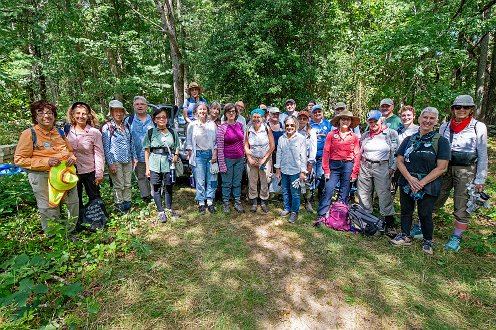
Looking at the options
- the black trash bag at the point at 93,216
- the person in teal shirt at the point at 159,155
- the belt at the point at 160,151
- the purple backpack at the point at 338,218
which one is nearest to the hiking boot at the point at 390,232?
the purple backpack at the point at 338,218

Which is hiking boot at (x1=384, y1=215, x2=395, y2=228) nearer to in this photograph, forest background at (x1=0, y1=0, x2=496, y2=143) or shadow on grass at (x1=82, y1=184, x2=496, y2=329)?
shadow on grass at (x1=82, y1=184, x2=496, y2=329)

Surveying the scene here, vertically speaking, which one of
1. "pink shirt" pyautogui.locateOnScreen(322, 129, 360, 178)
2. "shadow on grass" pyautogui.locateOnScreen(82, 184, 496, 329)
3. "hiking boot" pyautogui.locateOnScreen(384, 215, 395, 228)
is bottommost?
"shadow on grass" pyautogui.locateOnScreen(82, 184, 496, 329)

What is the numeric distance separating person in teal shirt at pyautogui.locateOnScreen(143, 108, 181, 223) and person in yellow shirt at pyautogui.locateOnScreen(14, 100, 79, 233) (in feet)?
3.64

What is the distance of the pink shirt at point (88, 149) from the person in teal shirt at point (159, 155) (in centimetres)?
69

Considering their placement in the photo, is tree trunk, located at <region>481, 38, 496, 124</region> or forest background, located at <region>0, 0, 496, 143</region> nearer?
forest background, located at <region>0, 0, 496, 143</region>

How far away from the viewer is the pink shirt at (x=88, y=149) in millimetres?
3852

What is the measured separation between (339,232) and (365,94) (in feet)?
29.5

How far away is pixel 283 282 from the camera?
3.08m

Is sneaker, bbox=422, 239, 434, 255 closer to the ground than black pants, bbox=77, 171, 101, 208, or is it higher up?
closer to the ground

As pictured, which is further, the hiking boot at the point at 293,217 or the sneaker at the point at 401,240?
the hiking boot at the point at 293,217

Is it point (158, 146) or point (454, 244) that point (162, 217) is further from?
point (454, 244)

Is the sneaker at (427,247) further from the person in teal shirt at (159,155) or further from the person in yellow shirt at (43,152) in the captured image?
the person in yellow shirt at (43,152)

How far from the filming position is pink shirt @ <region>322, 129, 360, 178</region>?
14.2ft

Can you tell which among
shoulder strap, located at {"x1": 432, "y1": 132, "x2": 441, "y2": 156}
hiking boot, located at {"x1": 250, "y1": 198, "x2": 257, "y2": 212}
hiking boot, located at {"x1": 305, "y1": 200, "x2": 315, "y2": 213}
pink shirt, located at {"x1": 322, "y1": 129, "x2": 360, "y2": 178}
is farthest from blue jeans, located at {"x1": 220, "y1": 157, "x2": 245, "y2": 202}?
shoulder strap, located at {"x1": 432, "y1": 132, "x2": 441, "y2": 156}
